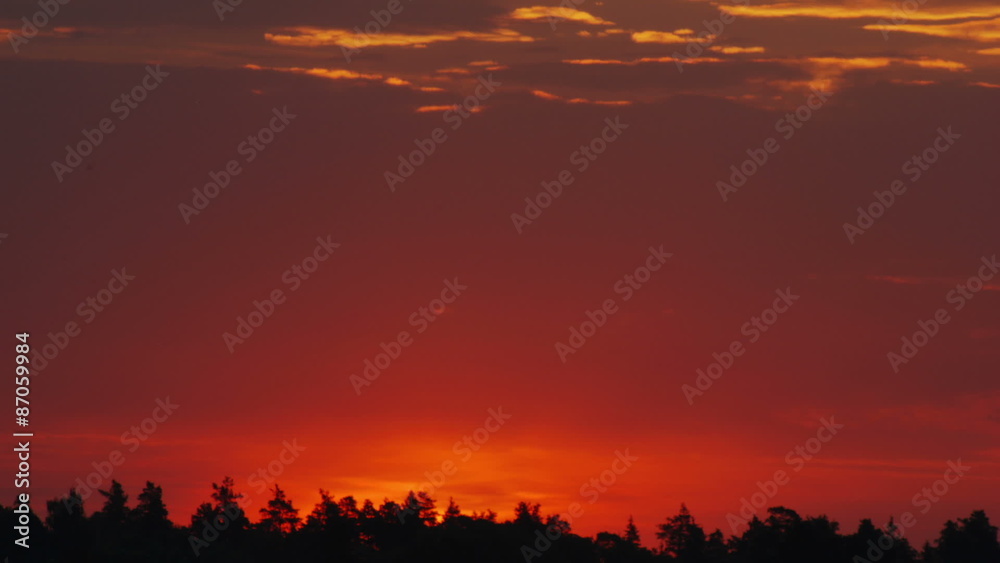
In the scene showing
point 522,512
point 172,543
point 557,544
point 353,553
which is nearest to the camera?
point 557,544

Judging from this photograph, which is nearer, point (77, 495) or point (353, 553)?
point (353, 553)

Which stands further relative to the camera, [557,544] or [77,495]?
[77,495]

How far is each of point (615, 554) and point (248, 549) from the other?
38.7 metres

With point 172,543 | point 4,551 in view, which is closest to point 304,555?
point 172,543

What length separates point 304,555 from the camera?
561 ft

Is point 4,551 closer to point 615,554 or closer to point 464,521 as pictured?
point 464,521

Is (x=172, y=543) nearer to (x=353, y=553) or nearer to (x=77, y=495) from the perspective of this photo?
(x=77, y=495)

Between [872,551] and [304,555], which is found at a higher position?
[304,555]

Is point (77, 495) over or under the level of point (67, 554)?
over

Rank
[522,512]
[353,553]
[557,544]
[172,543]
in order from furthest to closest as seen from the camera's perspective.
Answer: [522,512] → [172,543] → [353,553] → [557,544]

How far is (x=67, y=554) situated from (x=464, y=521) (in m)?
37.4

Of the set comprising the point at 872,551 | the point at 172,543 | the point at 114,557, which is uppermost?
the point at 172,543

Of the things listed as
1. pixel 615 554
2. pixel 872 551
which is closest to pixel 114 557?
pixel 615 554

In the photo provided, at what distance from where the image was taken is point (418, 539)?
154 m
